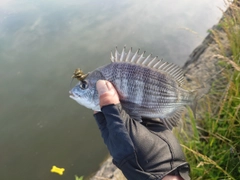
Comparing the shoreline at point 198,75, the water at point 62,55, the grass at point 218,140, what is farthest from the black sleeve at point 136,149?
the water at point 62,55

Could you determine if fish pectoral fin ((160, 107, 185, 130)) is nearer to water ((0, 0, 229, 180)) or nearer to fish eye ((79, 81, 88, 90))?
fish eye ((79, 81, 88, 90))

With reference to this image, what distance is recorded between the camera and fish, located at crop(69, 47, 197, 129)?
6.16 ft

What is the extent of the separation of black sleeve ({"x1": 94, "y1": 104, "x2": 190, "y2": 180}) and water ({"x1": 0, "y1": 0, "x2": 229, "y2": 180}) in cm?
191

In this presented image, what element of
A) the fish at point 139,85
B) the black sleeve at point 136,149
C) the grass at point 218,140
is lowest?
the grass at point 218,140

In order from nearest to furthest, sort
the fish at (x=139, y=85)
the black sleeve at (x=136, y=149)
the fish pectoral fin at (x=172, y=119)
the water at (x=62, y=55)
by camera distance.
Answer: the black sleeve at (x=136, y=149)
the fish at (x=139, y=85)
the fish pectoral fin at (x=172, y=119)
the water at (x=62, y=55)

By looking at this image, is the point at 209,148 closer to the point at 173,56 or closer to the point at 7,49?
the point at 173,56

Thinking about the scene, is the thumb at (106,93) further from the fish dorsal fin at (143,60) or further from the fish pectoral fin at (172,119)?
the fish pectoral fin at (172,119)

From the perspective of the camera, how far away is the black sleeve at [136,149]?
1.75 metres

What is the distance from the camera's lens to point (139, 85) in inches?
73.9

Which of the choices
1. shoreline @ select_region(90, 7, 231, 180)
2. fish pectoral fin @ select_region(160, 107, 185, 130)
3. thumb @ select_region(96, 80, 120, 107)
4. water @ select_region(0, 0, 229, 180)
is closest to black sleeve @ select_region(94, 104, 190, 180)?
thumb @ select_region(96, 80, 120, 107)

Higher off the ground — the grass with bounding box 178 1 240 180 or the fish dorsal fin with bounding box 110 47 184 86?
the fish dorsal fin with bounding box 110 47 184 86

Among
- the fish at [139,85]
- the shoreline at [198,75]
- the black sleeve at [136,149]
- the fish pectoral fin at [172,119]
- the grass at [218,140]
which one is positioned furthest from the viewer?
the shoreline at [198,75]

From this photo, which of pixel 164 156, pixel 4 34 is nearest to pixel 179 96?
pixel 164 156

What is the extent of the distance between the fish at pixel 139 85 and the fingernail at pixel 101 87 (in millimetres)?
60
